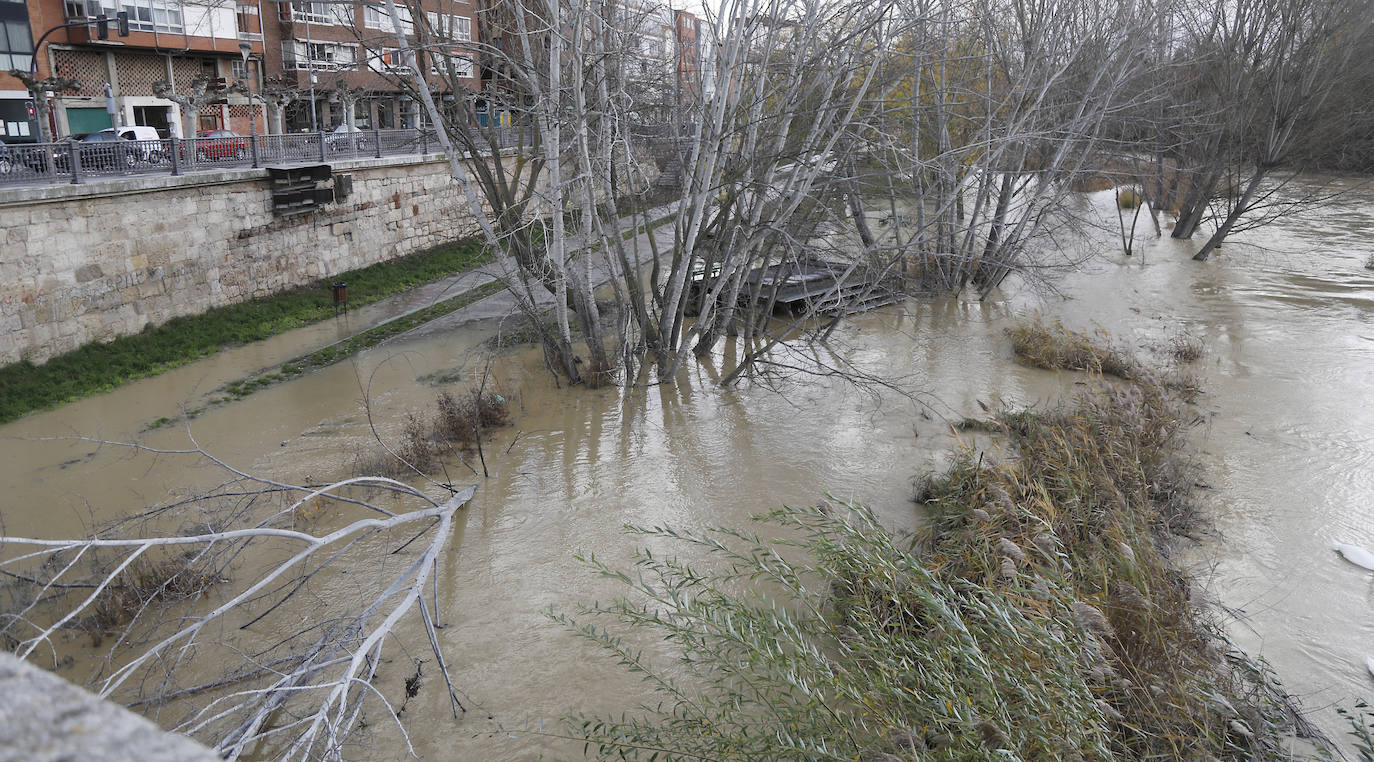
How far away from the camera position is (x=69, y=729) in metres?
0.77

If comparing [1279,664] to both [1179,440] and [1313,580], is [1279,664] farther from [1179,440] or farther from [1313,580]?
[1179,440]

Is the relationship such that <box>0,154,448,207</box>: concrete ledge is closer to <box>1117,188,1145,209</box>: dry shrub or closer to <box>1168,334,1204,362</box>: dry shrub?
<box>1168,334,1204,362</box>: dry shrub

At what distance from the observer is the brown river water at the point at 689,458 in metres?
6.18

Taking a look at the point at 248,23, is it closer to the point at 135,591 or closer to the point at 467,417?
the point at 467,417

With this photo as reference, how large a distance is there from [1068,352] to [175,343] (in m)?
12.6

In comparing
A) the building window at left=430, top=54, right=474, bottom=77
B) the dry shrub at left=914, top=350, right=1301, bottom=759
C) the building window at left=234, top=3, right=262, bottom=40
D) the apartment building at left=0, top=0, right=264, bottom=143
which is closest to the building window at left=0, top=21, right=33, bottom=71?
the apartment building at left=0, top=0, right=264, bottom=143

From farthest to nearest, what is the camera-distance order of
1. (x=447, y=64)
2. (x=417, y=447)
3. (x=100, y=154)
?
(x=100, y=154) → (x=447, y=64) → (x=417, y=447)

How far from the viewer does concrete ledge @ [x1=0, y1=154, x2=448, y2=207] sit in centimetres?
1108

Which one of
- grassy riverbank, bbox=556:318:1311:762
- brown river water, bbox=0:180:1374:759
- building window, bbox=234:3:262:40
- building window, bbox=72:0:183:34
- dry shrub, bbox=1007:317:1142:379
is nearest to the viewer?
grassy riverbank, bbox=556:318:1311:762

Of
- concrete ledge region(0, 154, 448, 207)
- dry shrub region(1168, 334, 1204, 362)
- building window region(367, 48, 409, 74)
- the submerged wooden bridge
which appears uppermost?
building window region(367, 48, 409, 74)

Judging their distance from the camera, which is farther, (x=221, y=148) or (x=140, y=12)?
(x=140, y=12)

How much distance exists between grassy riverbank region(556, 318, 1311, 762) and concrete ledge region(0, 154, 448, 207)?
9.17 meters

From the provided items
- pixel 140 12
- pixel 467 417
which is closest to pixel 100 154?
pixel 467 417

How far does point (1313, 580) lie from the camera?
23.4ft
